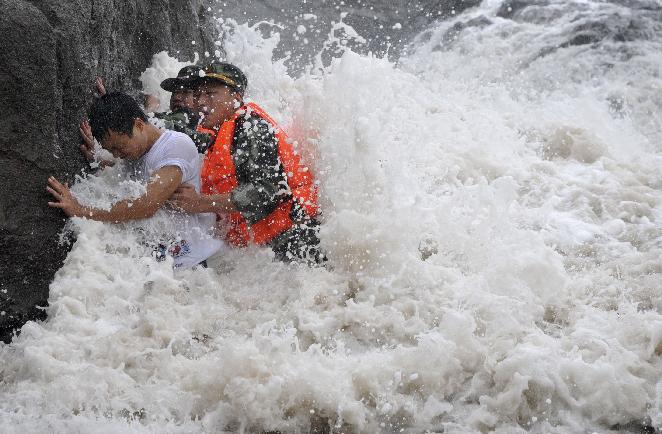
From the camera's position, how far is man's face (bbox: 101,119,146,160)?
135 inches

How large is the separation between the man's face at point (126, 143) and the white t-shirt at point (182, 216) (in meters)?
0.09

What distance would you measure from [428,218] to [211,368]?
1801 millimetres

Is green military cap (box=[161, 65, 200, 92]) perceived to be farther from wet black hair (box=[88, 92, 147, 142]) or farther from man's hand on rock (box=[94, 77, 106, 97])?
wet black hair (box=[88, 92, 147, 142])

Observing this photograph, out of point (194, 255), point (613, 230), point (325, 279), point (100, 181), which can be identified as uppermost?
point (100, 181)

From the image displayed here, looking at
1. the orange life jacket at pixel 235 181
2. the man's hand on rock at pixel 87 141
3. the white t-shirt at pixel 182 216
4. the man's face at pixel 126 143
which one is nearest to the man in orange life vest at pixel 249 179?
the orange life jacket at pixel 235 181

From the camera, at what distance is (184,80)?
161 inches

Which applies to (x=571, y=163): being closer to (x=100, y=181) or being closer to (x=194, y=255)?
(x=194, y=255)

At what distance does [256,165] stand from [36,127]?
114cm

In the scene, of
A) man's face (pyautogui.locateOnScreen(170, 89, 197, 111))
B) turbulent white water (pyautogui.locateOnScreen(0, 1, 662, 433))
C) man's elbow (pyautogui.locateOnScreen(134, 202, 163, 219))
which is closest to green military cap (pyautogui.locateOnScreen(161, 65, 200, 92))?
man's face (pyautogui.locateOnScreen(170, 89, 197, 111))

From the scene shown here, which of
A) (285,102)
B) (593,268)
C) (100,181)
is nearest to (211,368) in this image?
(100,181)

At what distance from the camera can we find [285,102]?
5.65 meters


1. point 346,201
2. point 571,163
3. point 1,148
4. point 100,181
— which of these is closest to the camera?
point 1,148

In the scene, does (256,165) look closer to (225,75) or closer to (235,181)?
(235,181)

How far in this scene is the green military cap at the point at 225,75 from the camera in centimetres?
398
